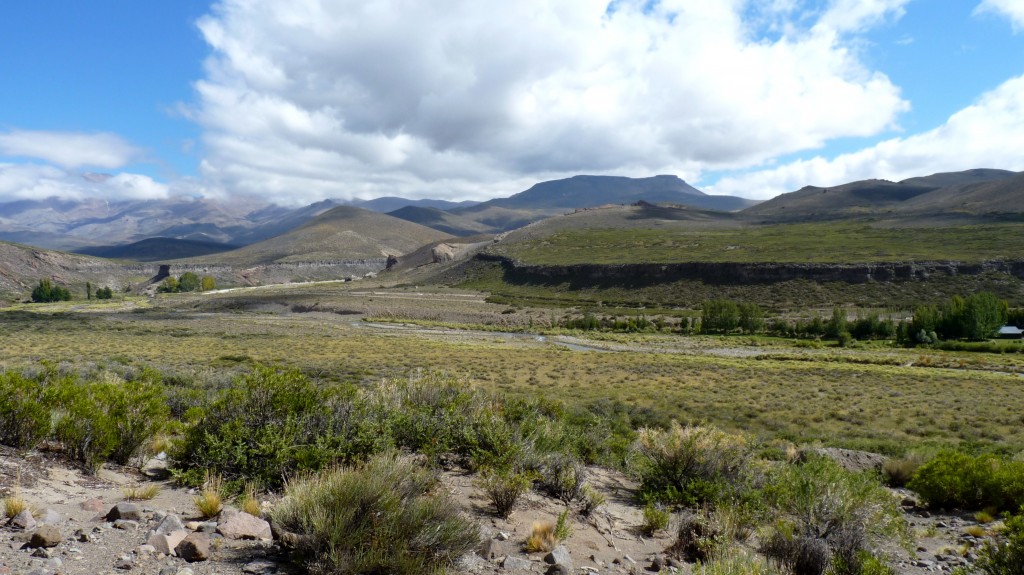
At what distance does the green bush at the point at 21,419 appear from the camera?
22.6 ft

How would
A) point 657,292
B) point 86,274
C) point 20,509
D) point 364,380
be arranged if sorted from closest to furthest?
point 20,509 → point 364,380 → point 657,292 → point 86,274

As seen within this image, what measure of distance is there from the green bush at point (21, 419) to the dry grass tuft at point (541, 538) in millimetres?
6259

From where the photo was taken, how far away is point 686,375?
33.5 m

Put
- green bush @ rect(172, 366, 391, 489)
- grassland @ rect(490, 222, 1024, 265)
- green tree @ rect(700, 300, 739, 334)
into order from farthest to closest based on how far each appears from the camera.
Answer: grassland @ rect(490, 222, 1024, 265)
green tree @ rect(700, 300, 739, 334)
green bush @ rect(172, 366, 391, 489)

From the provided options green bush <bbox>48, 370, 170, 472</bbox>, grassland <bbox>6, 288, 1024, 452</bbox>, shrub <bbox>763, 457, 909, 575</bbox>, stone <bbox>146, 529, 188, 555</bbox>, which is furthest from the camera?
A: grassland <bbox>6, 288, 1024, 452</bbox>

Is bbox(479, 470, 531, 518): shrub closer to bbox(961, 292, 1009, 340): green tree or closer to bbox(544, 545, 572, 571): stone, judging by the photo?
bbox(544, 545, 572, 571): stone

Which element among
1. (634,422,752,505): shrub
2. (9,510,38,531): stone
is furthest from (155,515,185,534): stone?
(634,422,752,505): shrub

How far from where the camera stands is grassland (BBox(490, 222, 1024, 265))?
293 ft

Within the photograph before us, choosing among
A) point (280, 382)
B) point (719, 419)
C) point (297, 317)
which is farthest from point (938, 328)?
point (297, 317)

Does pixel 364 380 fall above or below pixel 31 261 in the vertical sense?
below

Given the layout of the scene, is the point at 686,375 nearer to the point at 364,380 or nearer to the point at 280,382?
the point at 364,380

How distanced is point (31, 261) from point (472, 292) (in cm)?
13397

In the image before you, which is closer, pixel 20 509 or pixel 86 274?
pixel 20 509

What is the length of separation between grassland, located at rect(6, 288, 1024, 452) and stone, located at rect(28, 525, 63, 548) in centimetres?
1013
